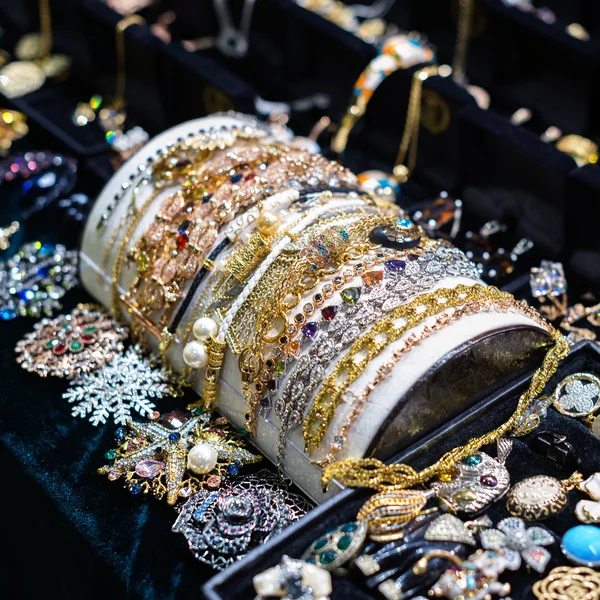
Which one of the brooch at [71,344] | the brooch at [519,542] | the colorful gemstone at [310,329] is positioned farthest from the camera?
the brooch at [71,344]

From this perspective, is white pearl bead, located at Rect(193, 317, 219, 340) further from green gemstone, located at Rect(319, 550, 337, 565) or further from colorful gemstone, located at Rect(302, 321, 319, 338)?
green gemstone, located at Rect(319, 550, 337, 565)

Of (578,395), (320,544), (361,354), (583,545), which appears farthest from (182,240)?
(583,545)

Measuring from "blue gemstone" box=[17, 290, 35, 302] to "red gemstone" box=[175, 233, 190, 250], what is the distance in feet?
2.10

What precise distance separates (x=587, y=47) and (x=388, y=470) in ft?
6.93

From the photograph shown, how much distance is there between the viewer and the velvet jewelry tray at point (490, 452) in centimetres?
171

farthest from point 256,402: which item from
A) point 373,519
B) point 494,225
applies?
point 494,225

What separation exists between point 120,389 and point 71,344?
22cm

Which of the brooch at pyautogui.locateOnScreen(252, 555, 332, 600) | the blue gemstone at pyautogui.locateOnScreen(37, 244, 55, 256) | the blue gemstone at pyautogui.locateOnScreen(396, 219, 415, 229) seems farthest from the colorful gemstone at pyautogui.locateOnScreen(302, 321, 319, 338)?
the blue gemstone at pyautogui.locateOnScreen(37, 244, 55, 256)

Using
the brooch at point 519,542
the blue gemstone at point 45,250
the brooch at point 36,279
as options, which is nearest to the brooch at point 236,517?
the brooch at point 519,542

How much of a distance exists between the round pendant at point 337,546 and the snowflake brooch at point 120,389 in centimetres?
70

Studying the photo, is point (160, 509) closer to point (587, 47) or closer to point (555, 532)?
point (555, 532)

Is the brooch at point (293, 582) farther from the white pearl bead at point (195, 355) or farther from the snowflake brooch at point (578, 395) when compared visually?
the snowflake brooch at point (578, 395)

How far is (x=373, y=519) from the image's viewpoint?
1.81 metres

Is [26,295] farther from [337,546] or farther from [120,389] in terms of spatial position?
[337,546]
